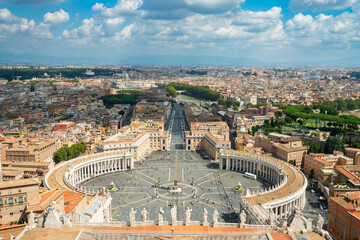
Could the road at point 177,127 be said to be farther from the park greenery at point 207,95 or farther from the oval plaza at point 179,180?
the park greenery at point 207,95

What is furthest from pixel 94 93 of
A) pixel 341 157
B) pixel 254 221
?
pixel 254 221

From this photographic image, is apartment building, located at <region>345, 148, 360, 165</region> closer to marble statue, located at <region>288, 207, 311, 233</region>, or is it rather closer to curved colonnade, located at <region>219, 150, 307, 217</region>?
curved colonnade, located at <region>219, 150, 307, 217</region>

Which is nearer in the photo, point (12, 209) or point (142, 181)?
point (12, 209)

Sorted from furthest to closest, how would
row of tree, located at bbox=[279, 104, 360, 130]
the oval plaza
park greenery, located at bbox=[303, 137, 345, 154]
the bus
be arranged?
row of tree, located at bbox=[279, 104, 360, 130] → park greenery, located at bbox=[303, 137, 345, 154] → the bus → the oval plaza

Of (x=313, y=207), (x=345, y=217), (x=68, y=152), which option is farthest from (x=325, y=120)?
(x=68, y=152)

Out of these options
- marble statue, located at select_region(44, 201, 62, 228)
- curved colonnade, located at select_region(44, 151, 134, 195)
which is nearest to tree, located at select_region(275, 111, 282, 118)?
curved colonnade, located at select_region(44, 151, 134, 195)

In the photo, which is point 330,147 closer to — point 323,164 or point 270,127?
point 323,164

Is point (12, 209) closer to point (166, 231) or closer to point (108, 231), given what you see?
point (108, 231)
